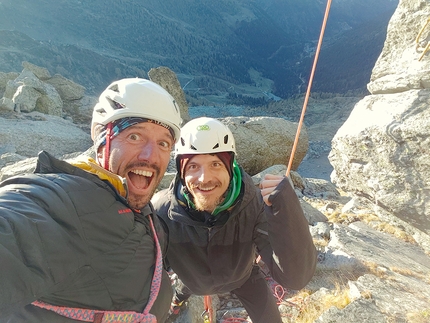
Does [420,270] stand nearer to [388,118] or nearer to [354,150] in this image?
[354,150]

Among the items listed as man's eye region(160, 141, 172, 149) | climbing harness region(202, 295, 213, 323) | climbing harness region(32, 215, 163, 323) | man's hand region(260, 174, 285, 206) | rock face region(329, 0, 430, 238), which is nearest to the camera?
climbing harness region(32, 215, 163, 323)

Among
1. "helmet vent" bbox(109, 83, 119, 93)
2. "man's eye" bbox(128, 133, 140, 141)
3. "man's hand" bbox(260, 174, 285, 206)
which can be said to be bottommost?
"man's hand" bbox(260, 174, 285, 206)

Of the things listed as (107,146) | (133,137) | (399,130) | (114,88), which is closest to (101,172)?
(107,146)

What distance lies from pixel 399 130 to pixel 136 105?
2904 millimetres

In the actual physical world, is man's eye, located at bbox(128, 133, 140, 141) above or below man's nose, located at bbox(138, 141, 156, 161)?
above

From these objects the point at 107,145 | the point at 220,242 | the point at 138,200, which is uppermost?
the point at 107,145

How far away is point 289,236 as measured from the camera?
7.34ft

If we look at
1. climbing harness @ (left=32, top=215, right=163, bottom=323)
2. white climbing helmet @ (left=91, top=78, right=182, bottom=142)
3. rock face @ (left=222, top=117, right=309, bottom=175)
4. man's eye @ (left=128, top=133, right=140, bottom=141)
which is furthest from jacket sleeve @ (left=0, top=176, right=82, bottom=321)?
rock face @ (left=222, top=117, right=309, bottom=175)

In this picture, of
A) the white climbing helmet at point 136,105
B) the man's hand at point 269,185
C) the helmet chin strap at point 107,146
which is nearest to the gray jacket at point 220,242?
the man's hand at point 269,185

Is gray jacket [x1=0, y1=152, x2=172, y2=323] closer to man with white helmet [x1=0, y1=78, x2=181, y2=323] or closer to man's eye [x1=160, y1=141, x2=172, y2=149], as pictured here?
man with white helmet [x1=0, y1=78, x2=181, y2=323]

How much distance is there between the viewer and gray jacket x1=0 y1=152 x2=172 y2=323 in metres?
1.22

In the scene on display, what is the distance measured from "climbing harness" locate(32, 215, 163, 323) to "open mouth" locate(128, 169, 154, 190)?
451 millimetres

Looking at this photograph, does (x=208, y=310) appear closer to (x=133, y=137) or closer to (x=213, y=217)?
(x=213, y=217)

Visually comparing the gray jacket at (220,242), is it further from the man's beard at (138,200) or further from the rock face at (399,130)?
the rock face at (399,130)
